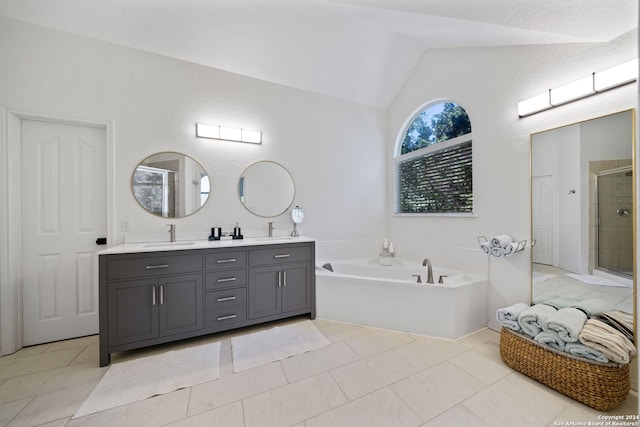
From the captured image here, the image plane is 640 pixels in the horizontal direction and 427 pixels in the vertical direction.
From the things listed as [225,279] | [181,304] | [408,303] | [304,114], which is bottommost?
[408,303]

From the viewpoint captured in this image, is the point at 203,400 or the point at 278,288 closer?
the point at 203,400

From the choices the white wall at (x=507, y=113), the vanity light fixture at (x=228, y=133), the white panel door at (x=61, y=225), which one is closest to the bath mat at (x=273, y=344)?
the white panel door at (x=61, y=225)

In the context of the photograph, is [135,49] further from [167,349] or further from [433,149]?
[433,149]

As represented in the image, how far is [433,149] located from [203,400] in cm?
341

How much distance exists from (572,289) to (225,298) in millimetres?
2880

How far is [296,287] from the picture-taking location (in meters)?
2.48

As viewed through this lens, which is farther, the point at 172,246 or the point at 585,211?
the point at 172,246

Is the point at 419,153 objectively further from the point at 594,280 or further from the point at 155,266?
the point at 155,266

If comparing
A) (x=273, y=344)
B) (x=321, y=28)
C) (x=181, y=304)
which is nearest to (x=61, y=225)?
(x=181, y=304)

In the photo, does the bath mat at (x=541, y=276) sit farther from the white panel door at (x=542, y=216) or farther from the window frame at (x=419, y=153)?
the window frame at (x=419, y=153)

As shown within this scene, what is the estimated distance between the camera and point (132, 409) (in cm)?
139

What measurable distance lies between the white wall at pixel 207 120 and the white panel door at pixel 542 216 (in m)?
1.89

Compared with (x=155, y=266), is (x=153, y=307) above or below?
below

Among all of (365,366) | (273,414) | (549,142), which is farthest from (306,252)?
(549,142)
